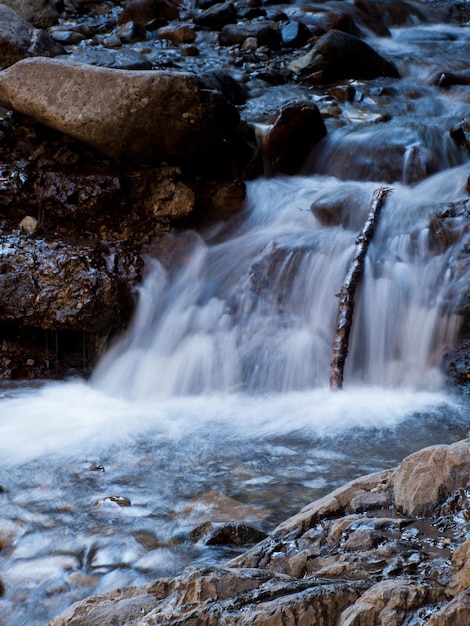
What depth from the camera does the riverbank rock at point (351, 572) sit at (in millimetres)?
1431

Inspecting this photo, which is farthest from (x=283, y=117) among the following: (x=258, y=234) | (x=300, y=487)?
(x=300, y=487)

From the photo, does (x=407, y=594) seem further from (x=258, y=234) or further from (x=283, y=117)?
(x=283, y=117)

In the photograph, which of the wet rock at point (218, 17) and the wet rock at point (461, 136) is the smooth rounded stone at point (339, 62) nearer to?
the wet rock at point (218, 17)

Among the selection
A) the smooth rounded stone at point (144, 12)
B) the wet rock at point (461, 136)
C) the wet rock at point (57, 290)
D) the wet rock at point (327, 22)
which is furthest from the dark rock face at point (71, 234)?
the smooth rounded stone at point (144, 12)

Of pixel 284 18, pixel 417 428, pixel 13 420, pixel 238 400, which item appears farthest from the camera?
pixel 284 18

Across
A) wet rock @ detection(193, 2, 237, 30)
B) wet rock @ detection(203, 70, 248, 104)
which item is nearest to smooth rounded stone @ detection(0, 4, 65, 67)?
wet rock @ detection(203, 70, 248, 104)

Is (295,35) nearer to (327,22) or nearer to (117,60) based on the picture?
(327,22)

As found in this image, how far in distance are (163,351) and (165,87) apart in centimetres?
273

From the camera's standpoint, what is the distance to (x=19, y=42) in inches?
384

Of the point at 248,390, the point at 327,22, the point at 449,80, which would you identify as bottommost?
the point at 248,390

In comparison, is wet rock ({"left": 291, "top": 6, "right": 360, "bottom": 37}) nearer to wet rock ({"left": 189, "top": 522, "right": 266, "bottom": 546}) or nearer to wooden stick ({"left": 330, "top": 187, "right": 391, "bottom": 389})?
wooden stick ({"left": 330, "top": 187, "right": 391, "bottom": 389})

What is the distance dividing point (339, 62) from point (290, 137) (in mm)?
3905

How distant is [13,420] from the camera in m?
4.71

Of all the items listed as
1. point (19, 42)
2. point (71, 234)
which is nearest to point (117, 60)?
point (19, 42)
